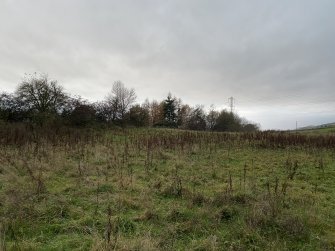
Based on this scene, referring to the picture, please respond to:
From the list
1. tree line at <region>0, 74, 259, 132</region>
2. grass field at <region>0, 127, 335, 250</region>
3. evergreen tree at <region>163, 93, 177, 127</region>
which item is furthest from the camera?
evergreen tree at <region>163, 93, 177, 127</region>

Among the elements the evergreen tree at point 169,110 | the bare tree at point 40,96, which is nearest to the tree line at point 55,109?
the bare tree at point 40,96

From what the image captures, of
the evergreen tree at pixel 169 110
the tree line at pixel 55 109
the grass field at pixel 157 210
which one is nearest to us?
the grass field at pixel 157 210

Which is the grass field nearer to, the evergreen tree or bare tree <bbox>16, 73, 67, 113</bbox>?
bare tree <bbox>16, 73, 67, 113</bbox>

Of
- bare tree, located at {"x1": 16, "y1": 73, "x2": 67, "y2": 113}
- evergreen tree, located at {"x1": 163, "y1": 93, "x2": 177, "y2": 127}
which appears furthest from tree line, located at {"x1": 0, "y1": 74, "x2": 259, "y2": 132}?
evergreen tree, located at {"x1": 163, "y1": 93, "x2": 177, "y2": 127}

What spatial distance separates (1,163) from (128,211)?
18.7 ft

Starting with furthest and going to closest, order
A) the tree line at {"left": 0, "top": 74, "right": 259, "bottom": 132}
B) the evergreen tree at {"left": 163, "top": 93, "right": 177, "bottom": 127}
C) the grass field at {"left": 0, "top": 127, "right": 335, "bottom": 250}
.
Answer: the evergreen tree at {"left": 163, "top": 93, "right": 177, "bottom": 127} < the tree line at {"left": 0, "top": 74, "right": 259, "bottom": 132} < the grass field at {"left": 0, "top": 127, "right": 335, "bottom": 250}

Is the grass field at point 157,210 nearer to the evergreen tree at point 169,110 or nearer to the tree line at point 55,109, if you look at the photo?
the tree line at point 55,109

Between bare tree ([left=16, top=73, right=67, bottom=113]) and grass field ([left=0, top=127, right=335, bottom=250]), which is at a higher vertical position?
bare tree ([left=16, top=73, right=67, bottom=113])

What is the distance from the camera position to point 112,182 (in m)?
7.48

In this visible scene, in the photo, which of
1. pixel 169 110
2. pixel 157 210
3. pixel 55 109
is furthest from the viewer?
pixel 169 110

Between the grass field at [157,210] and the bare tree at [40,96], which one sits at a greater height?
the bare tree at [40,96]

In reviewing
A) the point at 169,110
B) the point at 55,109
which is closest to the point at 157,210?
the point at 55,109

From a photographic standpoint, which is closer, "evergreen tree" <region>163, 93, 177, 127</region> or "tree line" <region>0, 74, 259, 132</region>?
"tree line" <region>0, 74, 259, 132</region>

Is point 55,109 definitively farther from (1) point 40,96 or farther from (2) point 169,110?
(2) point 169,110
